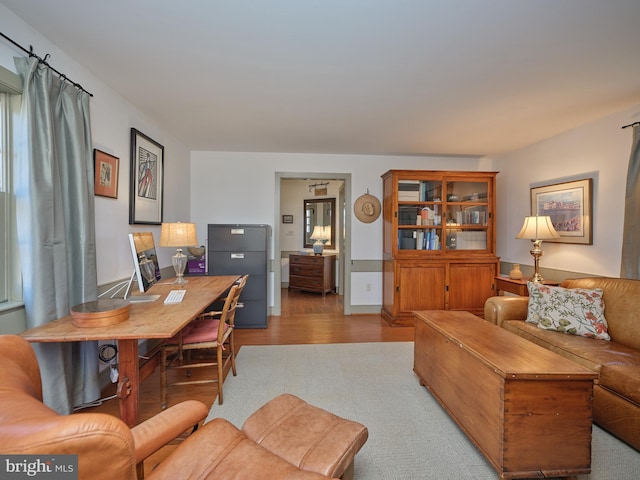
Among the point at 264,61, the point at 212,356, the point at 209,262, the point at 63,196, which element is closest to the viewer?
the point at 63,196

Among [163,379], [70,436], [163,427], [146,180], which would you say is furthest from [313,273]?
[70,436]

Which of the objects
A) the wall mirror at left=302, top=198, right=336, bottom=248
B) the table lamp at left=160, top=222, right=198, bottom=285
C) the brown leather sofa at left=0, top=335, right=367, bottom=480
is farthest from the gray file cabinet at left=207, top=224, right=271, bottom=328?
the wall mirror at left=302, top=198, right=336, bottom=248

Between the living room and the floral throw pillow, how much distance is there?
0.84 metres

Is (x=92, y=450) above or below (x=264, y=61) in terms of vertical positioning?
below

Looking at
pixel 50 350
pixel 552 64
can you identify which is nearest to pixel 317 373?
pixel 50 350

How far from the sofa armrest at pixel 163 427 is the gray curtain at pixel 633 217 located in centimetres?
356

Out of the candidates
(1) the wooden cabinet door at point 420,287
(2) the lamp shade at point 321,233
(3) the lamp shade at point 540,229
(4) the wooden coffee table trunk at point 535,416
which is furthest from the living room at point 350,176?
(4) the wooden coffee table trunk at point 535,416

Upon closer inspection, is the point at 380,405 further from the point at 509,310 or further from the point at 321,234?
the point at 321,234

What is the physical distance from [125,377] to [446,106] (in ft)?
10.5

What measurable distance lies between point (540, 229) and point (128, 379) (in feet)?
12.9

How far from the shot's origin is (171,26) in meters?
1.70

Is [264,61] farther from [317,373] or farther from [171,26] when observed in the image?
[317,373]

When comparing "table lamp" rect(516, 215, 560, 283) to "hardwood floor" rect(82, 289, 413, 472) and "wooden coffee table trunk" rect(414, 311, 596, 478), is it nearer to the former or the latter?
"hardwood floor" rect(82, 289, 413, 472)

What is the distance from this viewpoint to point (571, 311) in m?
2.41
